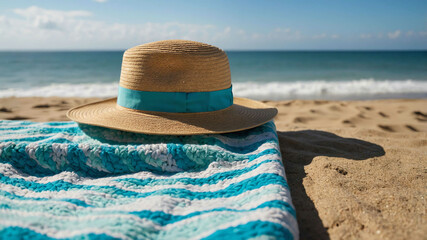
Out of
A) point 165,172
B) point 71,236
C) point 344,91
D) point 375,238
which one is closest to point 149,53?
point 165,172

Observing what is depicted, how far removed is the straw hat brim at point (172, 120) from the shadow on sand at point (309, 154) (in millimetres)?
298

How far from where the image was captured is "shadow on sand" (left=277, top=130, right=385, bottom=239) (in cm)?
103

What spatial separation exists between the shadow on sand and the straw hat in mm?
331

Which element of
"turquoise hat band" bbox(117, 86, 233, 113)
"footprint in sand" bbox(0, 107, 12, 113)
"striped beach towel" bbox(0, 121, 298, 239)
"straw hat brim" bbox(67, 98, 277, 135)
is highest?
"turquoise hat band" bbox(117, 86, 233, 113)

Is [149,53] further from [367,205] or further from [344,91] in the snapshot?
[344,91]

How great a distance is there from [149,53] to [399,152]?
164cm

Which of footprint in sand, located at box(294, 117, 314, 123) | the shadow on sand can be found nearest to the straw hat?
the shadow on sand

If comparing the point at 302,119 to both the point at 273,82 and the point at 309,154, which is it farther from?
the point at 273,82

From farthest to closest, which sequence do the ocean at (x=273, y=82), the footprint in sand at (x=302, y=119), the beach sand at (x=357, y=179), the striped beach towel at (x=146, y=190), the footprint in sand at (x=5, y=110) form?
the ocean at (x=273, y=82) < the footprint in sand at (x=5, y=110) < the footprint in sand at (x=302, y=119) < the beach sand at (x=357, y=179) < the striped beach towel at (x=146, y=190)

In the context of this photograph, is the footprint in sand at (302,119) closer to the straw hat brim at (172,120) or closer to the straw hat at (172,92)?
the straw hat brim at (172,120)

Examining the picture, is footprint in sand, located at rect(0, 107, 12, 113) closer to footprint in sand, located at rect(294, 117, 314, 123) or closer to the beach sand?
the beach sand

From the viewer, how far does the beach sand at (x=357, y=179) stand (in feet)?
3.24

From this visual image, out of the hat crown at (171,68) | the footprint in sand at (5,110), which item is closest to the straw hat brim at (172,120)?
the hat crown at (171,68)

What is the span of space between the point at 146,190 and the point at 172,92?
0.67 m
